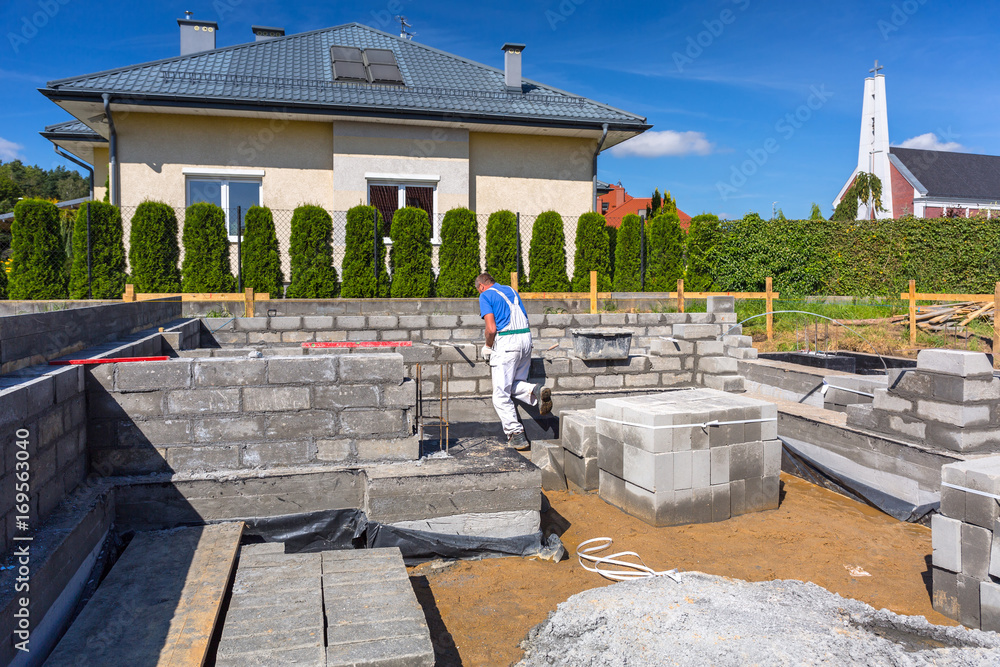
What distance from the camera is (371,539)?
3877mm

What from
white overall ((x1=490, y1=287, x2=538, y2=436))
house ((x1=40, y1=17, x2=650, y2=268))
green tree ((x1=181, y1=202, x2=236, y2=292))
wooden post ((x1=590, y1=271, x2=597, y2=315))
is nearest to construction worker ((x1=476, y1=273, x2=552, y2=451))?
white overall ((x1=490, y1=287, x2=538, y2=436))

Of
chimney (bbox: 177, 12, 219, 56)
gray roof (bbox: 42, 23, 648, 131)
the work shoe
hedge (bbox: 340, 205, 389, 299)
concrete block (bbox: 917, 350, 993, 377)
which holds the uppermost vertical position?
chimney (bbox: 177, 12, 219, 56)

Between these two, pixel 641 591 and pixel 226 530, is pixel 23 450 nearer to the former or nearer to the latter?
pixel 226 530

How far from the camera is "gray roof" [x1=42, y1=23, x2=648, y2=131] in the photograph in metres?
11.2

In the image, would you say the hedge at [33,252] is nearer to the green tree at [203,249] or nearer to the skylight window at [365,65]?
the green tree at [203,249]

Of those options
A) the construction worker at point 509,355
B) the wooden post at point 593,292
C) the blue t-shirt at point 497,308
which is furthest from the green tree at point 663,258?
the blue t-shirt at point 497,308

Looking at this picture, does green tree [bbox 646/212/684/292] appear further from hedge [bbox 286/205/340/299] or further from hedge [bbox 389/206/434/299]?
hedge [bbox 286/205/340/299]

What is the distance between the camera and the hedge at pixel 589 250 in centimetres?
1230

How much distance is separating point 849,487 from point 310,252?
28.2ft

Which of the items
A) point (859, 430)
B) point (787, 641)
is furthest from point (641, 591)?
point (859, 430)

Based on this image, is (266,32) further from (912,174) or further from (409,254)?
(912,174)

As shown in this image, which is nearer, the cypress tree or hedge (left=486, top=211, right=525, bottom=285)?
the cypress tree

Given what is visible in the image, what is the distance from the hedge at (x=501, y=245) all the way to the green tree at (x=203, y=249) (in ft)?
14.7

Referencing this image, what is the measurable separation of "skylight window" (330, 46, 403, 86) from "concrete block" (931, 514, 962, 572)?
12.2 metres
